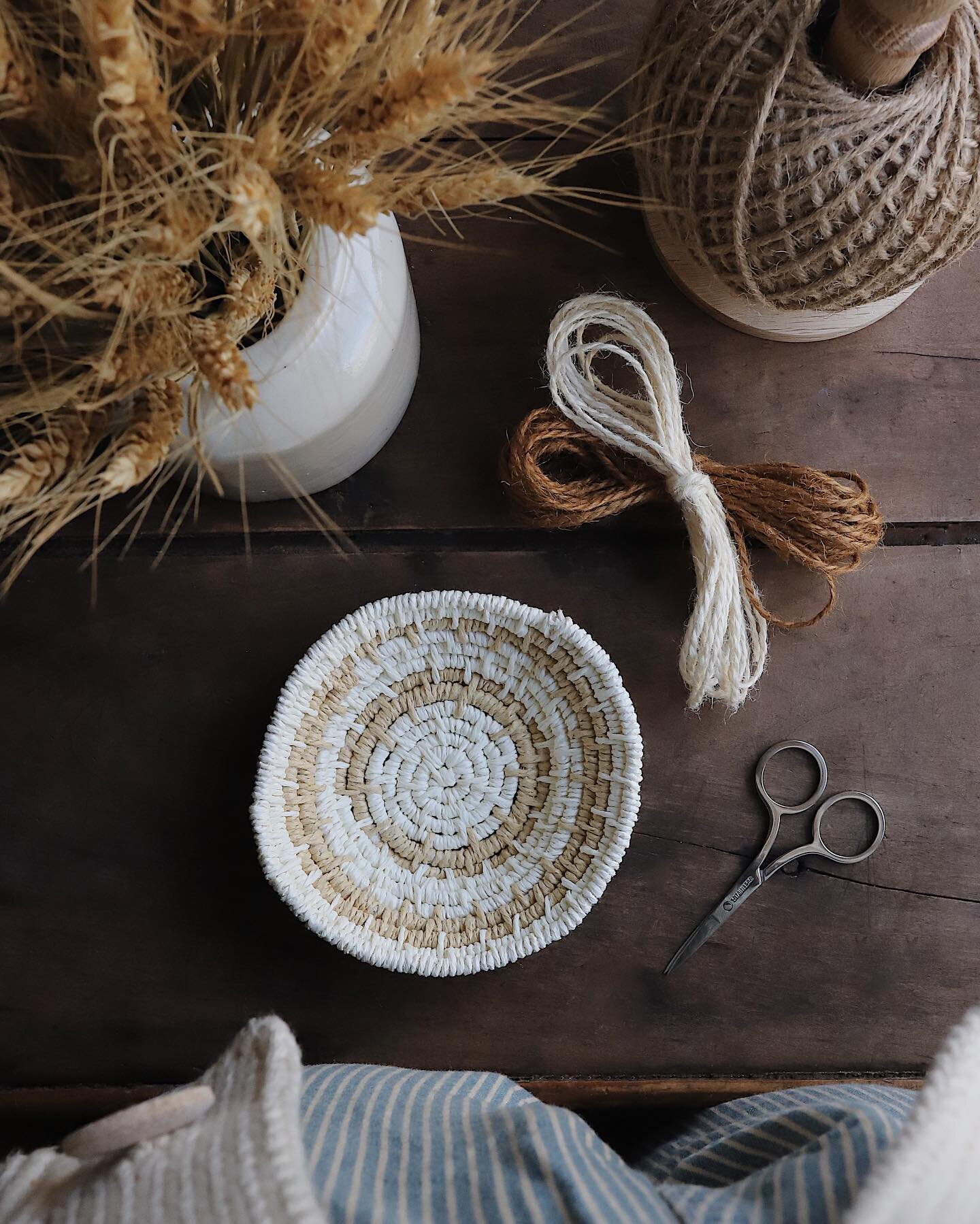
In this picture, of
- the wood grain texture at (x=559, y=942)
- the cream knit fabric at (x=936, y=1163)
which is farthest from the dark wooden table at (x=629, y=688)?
the cream knit fabric at (x=936, y=1163)

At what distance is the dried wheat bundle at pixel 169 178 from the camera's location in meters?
0.29

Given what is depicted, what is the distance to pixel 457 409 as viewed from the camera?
0.60 meters

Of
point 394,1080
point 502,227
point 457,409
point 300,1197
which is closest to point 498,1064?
point 394,1080

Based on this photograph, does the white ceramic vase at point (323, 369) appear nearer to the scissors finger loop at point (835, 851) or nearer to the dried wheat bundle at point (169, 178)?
the dried wheat bundle at point (169, 178)

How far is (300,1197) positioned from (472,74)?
0.37m

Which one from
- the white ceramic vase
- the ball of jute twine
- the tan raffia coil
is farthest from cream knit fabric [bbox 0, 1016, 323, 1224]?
the ball of jute twine

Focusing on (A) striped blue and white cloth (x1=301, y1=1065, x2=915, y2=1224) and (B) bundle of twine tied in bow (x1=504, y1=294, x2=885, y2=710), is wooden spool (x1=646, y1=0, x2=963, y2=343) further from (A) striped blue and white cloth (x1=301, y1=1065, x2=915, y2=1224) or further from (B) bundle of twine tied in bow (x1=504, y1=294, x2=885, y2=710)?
(A) striped blue and white cloth (x1=301, y1=1065, x2=915, y2=1224)

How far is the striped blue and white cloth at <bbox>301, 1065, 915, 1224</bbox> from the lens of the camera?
40 centimetres

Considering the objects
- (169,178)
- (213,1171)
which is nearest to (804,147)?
(169,178)

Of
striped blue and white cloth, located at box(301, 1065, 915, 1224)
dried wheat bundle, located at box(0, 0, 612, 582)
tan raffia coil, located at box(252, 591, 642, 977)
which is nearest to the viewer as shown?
dried wheat bundle, located at box(0, 0, 612, 582)

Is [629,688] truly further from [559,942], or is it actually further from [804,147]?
[804,147]

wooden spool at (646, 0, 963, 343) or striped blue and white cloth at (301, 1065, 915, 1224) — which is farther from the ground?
wooden spool at (646, 0, 963, 343)

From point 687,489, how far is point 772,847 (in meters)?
0.22

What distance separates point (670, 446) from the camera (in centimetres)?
55
